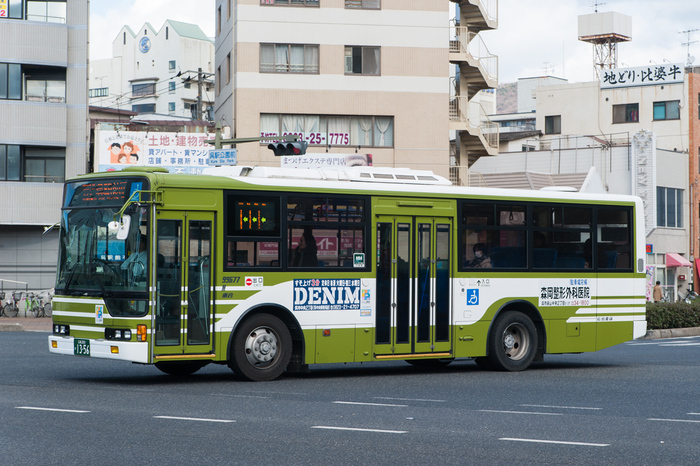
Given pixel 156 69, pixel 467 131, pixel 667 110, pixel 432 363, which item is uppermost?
pixel 156 69

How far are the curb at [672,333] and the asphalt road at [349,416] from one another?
12313 millimetres

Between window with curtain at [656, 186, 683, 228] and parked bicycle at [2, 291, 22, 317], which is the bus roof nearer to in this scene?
parked bicycle at [2, 291, 22, 317]

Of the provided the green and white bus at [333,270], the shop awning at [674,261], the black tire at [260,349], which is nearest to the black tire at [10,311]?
the green and white bus at [333,270]

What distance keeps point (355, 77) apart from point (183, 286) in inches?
1096

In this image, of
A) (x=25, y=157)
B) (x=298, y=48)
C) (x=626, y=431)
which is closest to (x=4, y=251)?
(x=25, y=157)

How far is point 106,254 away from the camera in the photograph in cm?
1283

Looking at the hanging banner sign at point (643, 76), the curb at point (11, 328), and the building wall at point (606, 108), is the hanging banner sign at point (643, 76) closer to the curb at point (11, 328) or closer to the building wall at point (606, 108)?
the building wall at point (606, 108)

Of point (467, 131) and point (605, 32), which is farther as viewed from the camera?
point (605, 32)

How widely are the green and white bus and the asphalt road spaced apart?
613 millimetres

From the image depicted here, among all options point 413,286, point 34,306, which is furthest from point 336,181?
point 34,306

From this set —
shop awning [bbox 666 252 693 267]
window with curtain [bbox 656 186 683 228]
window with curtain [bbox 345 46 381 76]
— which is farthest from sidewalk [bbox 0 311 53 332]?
shop awning [bbox 666 252 693 267]

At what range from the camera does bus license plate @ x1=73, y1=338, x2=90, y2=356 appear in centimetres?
1273

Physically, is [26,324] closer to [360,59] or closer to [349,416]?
[360,59]

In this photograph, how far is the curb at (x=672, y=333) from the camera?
2809 cm
